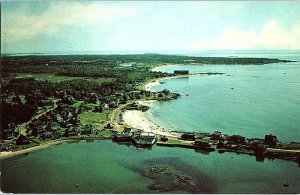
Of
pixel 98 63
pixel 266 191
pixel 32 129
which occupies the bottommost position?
pixel 266 191

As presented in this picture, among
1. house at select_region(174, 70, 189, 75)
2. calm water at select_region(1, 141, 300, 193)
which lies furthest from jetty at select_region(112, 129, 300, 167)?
house at select_region(174, 70, 189, 75)

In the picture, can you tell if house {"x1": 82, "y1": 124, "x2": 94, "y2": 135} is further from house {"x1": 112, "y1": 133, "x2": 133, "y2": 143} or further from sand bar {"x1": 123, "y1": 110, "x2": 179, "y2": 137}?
sand bar {"x1": 123, "y1": 110, "x2": 179, "y2": 137}

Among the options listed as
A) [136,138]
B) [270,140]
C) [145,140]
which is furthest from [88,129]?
[270,140]

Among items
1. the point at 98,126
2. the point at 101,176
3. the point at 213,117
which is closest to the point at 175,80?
the point at 213,117

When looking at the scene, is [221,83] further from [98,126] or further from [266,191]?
[266,191]

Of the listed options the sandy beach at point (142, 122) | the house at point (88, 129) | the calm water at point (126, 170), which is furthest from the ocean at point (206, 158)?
the house at point (88, 129)

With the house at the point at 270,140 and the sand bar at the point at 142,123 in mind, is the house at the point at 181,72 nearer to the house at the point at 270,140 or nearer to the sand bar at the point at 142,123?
the sand bar at the point at 142,123
